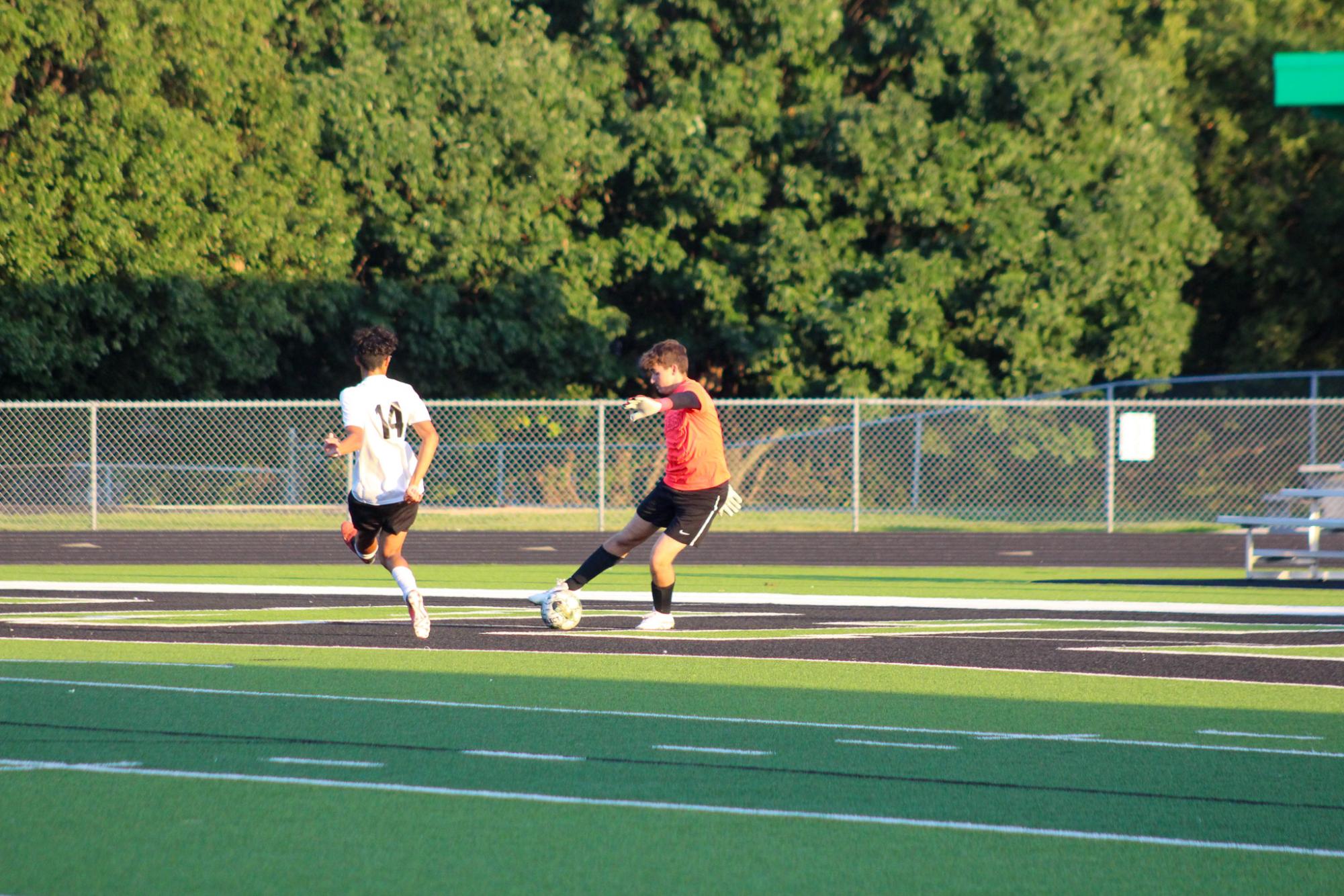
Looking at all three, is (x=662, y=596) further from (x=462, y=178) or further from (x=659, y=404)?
(x=462, y=178)

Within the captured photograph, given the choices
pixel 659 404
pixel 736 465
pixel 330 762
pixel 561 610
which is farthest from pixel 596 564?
pixel 736 465

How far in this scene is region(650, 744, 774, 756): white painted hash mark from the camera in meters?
6.58

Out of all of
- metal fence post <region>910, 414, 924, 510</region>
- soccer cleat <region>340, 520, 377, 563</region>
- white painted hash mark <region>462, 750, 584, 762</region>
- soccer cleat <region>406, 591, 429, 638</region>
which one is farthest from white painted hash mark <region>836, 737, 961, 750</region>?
metal fence post <region>910, 414, 924, 510</region>

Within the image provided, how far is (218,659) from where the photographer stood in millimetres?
9469

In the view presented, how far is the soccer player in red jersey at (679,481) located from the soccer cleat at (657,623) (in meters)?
0.28

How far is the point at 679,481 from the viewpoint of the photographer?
34.1 ft

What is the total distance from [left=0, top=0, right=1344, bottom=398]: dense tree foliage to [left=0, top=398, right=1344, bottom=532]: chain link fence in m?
1.32

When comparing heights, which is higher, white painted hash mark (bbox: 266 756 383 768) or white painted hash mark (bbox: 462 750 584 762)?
white painted hash mark (bbox: 266 756 383 768)

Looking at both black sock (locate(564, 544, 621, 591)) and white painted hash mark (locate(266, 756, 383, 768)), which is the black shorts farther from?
white painted hash mark (locate(266, 756, 383, 768))

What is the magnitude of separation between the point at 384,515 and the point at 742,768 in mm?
4287

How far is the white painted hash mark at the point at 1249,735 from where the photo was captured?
704 centimetres

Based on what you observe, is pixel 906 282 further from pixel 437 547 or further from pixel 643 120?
pixel 437 547

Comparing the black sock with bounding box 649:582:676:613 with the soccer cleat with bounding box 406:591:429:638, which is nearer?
the soccer cleat with bounding box 406:591:429:638

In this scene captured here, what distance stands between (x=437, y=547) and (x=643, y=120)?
11.8 m
